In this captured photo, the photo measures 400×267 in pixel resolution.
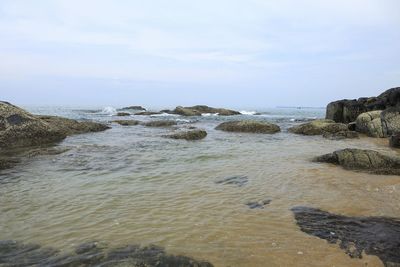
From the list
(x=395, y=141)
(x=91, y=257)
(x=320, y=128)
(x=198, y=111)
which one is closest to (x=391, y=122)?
(x=320, y=128)

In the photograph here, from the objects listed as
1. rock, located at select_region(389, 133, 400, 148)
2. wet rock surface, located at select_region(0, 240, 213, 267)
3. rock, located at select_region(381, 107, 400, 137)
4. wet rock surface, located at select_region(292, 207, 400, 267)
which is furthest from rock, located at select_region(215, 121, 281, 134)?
wet rock surface, located at select_region(0, 240, 213, 267)

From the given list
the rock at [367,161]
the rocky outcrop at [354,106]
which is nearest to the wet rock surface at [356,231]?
the rock at [367,161]

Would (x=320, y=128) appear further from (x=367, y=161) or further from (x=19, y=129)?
(x=19, y=129)

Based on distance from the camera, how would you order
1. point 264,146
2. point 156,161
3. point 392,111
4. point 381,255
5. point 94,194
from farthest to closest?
point 392,111
point 264,146
point 156,161
point 94,194
point 381,255

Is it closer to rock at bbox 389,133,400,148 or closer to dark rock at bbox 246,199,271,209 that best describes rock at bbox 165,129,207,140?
rock at bbox 389,133,400,148

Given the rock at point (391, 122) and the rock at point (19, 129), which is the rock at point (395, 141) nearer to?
the rock at point (391, 122)

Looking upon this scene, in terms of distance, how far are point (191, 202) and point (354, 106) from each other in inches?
1032

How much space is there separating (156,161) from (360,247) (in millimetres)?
7852

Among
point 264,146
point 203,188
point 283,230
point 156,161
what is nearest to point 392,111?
point 264,146

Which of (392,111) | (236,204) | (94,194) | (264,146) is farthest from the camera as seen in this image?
(392,111)

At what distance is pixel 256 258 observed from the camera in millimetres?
4695

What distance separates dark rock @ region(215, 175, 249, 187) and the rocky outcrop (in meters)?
20.9

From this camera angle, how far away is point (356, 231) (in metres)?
5.48

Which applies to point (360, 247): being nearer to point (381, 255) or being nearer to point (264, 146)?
point (381, 255)
